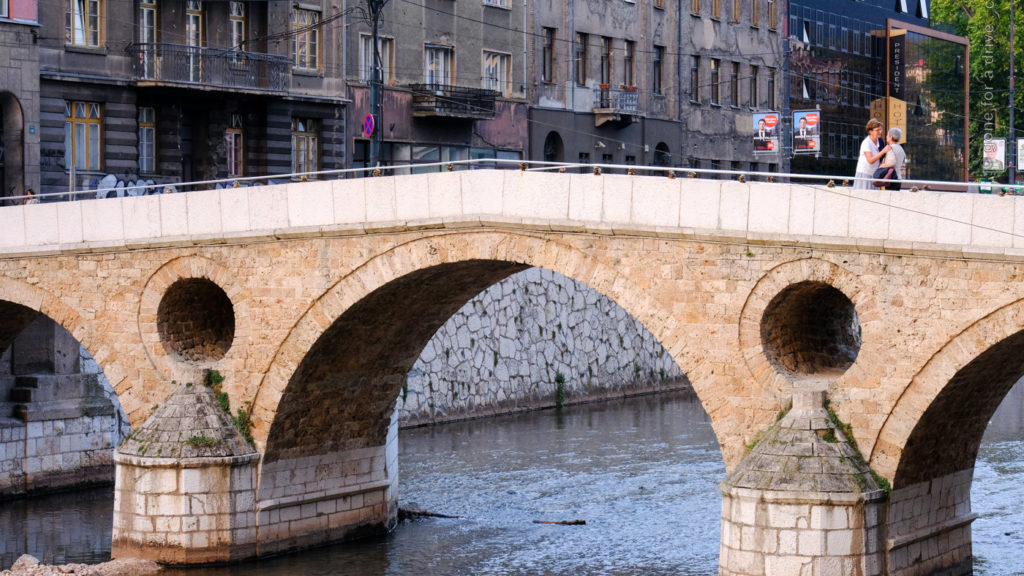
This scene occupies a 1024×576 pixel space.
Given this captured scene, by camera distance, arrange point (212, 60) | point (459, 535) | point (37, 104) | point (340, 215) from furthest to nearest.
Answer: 1. point (212, 60)
2. point (37, 104)
3. point (459, 535)
4. point (340, 215)

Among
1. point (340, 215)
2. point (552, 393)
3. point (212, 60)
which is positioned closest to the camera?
point (340, 215)

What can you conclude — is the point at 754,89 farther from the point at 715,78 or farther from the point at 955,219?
the point at 955,219

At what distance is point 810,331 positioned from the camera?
54.1 ft

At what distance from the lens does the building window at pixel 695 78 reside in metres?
43.4

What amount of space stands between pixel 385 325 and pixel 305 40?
1344 centimetres

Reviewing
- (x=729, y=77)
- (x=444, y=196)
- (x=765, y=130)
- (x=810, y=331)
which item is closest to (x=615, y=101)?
(x=765, y=130)

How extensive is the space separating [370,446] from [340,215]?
3.86m

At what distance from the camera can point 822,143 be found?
48.3m

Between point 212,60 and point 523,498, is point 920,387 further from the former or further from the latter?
point 212,60

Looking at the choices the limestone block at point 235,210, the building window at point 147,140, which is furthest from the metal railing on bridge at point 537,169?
the building window at point 147,140

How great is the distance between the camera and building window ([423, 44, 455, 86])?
3516 cm

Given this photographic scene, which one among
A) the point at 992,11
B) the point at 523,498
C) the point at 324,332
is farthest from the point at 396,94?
the point at 992,11

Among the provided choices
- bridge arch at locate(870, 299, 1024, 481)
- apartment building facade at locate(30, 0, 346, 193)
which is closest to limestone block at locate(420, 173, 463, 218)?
bridge arch at locate(870, 299, 1024, 481)

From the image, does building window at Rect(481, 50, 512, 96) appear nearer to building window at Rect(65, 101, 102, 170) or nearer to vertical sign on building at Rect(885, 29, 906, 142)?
building window at Rect(65, 101, 102, 170)
